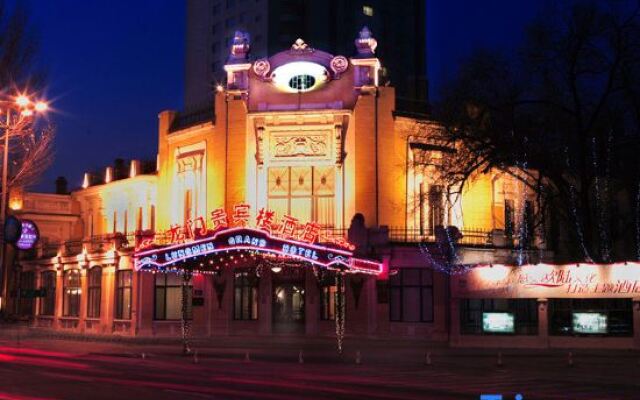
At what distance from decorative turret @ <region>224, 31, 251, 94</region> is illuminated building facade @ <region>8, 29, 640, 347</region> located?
0.07 meters

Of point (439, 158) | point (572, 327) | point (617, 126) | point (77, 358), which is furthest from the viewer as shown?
point (439, 158)

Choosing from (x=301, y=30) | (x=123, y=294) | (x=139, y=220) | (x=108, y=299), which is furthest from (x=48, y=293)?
(x=301, y=30)

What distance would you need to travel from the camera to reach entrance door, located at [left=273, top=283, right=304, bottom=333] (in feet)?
143

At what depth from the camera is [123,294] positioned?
160 ft

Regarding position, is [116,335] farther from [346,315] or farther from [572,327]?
[572,327]

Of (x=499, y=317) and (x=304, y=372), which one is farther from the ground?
(x=499, y=317)

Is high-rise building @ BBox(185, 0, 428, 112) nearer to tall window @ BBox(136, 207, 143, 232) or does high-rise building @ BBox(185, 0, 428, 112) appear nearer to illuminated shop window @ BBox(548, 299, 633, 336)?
tall window @ BBox(136, 207, 143, 232)

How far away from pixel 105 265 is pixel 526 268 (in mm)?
25041

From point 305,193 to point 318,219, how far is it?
4.92 ft

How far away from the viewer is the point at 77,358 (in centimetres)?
3278

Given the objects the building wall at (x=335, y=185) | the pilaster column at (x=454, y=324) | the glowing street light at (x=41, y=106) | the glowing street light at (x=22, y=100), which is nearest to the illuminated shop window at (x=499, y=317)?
the pilaster column at (x=454, y=324)

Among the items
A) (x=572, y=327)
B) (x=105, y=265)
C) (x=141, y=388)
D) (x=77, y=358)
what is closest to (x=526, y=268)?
(x=572, y=327)

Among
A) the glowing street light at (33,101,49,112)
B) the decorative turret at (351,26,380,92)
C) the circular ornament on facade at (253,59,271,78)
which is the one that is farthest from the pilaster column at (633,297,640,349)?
the glowing street light at (33,101,49,112)

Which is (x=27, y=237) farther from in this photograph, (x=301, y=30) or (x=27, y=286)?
(x=301, y=30)
